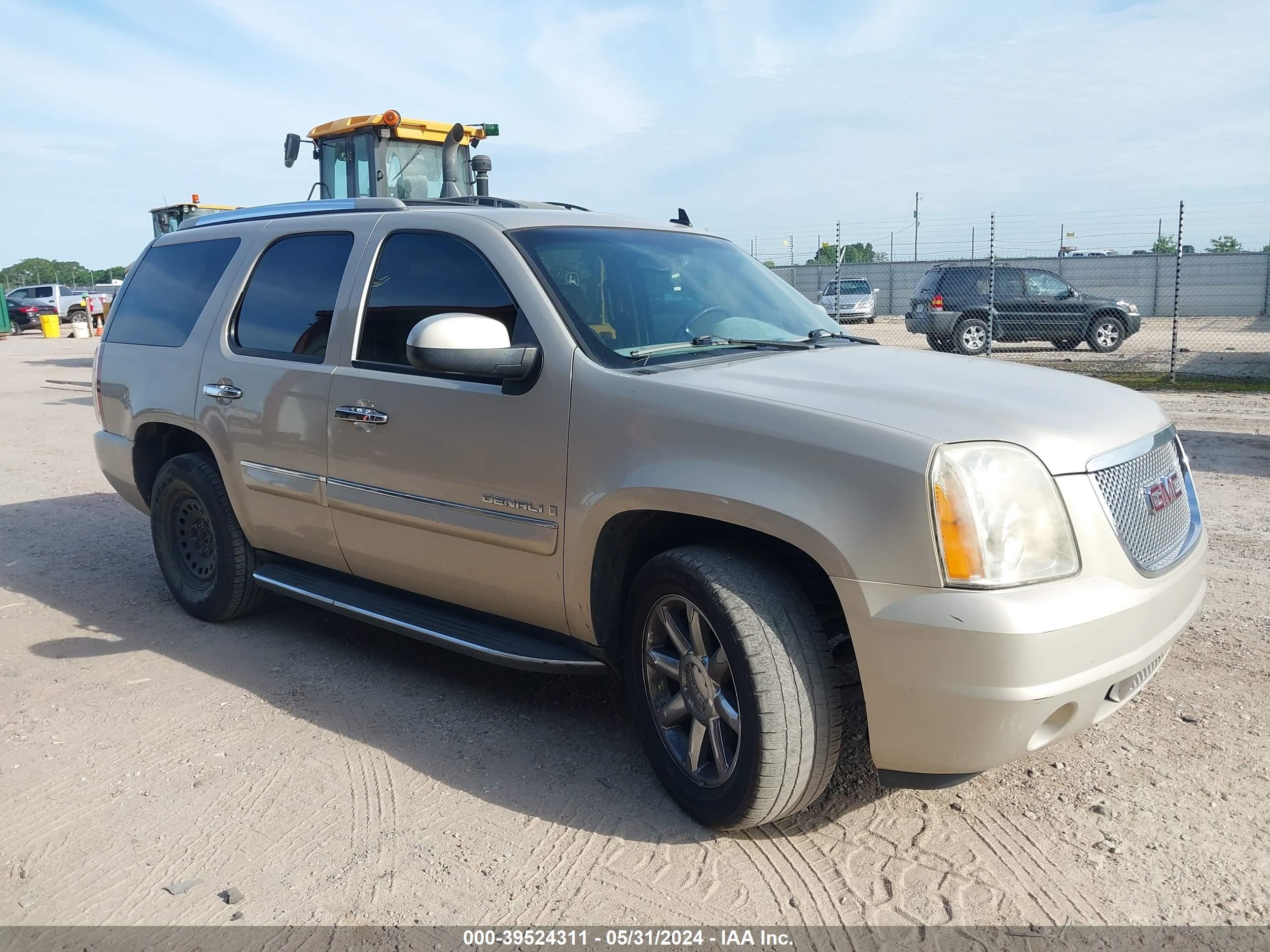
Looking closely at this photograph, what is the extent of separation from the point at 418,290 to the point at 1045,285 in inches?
709

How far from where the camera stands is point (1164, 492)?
326 centimetres

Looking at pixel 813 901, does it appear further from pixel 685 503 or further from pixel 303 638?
pixel 303 638

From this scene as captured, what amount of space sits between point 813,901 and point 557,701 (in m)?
1.64

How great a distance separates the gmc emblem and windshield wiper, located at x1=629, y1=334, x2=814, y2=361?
1.30 m

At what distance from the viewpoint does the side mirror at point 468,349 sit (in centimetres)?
346

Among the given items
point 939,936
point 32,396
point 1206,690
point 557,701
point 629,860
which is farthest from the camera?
point 32,396

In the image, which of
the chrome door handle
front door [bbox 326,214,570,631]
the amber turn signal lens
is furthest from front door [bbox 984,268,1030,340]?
the amber turn signal lens

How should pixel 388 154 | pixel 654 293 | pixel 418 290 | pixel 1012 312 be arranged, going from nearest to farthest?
pixel 654 293, pixel 418 290, pixel 388 154, pixel 1012 312

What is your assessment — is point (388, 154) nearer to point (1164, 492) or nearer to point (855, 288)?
point (1164, 492)

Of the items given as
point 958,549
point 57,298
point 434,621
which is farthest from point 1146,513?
point 57,298

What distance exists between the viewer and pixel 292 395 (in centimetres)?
446

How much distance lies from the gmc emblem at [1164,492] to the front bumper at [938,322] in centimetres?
1605

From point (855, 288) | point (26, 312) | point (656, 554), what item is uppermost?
point (855, 288)

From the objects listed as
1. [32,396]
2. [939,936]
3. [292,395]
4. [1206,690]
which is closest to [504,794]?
[939,936]
